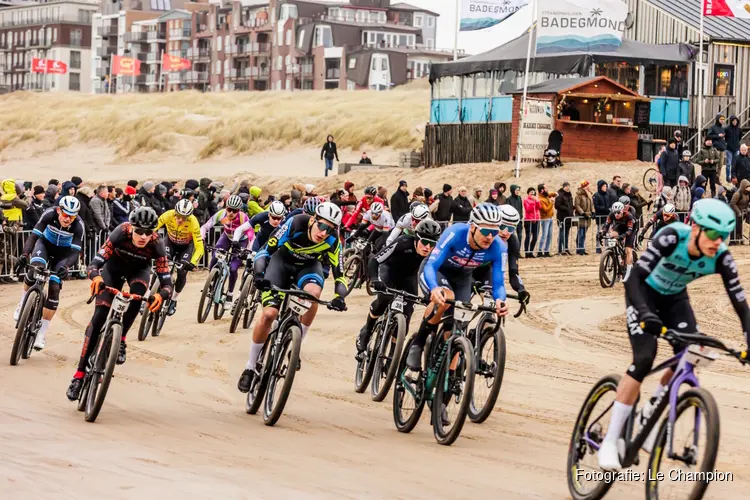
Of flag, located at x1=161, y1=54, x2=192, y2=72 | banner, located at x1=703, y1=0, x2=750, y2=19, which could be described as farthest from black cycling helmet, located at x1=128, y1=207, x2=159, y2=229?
flag, located at x1=161, y1=54, x2=192, y2=72

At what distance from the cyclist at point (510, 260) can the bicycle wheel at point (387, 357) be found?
877 millimetres

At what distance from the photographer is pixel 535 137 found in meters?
38.1

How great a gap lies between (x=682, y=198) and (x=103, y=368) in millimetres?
20370

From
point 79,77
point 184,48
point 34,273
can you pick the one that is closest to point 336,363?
point 34,273

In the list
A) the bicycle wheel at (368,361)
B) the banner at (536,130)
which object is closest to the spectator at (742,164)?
the banner at (536,130)

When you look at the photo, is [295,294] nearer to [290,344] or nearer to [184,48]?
[290,344]

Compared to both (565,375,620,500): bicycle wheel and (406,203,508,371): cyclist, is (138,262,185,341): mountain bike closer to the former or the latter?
(406,203,508,371): cyclist

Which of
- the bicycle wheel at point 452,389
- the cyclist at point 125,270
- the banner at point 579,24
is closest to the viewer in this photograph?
the bicycle wheel at point 452,389

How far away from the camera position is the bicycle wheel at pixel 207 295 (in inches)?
693

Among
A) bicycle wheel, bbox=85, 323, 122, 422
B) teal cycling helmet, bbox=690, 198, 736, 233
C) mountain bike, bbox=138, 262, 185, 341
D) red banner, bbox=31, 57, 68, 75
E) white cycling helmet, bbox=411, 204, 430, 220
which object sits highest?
red banner, bbox=31, 57, 68, 75

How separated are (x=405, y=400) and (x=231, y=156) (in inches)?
2378

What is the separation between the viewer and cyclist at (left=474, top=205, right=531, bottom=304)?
10527mm

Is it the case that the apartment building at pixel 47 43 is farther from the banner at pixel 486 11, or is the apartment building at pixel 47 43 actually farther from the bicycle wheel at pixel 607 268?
the bicycle wheel at pixel 607 268

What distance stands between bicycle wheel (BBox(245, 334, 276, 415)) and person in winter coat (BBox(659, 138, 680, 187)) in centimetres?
2120
